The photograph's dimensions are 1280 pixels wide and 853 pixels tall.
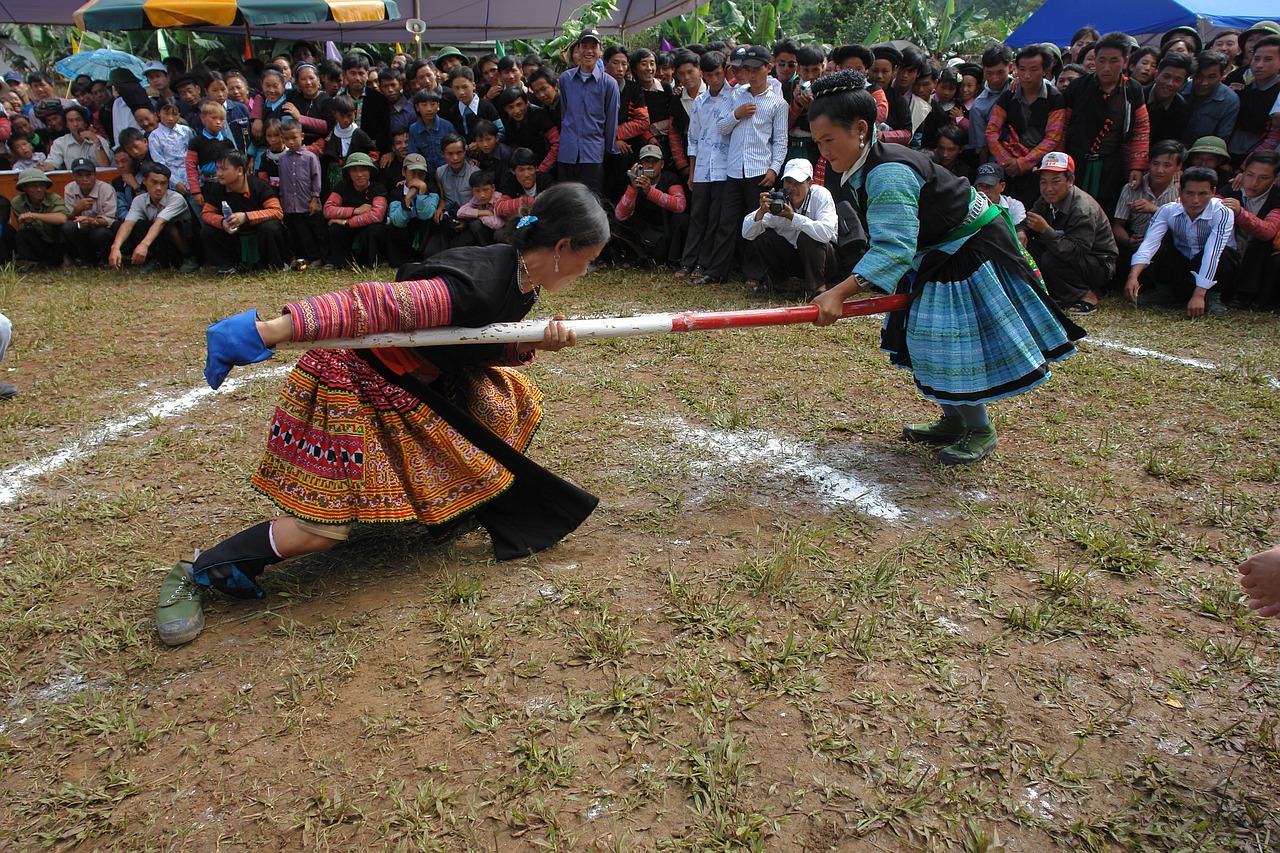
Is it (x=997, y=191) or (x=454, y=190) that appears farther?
(x=454, y=190)

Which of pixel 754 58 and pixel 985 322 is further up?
pixel 754 58

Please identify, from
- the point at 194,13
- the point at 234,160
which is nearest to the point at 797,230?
the point at 234,160

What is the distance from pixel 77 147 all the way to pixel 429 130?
4.31 m

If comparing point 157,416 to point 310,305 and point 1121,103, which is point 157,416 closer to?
point 310,305

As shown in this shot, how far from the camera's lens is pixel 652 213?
807 centimetres

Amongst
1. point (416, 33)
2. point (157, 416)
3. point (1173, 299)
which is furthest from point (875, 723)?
point (416, 33)

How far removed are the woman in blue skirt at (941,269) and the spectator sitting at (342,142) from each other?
6423mm

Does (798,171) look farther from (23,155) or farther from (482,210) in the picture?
(23,155)

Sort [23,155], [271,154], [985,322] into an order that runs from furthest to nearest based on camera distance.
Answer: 1. [23,155]
2. [271,154]
3. [985,322]

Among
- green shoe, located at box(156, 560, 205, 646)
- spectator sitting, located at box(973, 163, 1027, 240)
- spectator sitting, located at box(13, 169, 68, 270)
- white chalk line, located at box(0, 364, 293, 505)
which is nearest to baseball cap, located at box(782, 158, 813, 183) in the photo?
spectator sitting, located at box(973, 163, 1027, 240)

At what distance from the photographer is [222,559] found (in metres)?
2.51

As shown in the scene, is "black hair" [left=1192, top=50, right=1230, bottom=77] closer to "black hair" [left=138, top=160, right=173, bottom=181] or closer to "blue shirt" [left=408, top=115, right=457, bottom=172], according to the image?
"blue shirt" [left=408, top=115, right=457, bottom=172]

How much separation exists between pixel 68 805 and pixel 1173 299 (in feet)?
24.2

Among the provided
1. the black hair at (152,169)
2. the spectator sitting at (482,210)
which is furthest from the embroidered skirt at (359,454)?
the black hair at (152,169)
